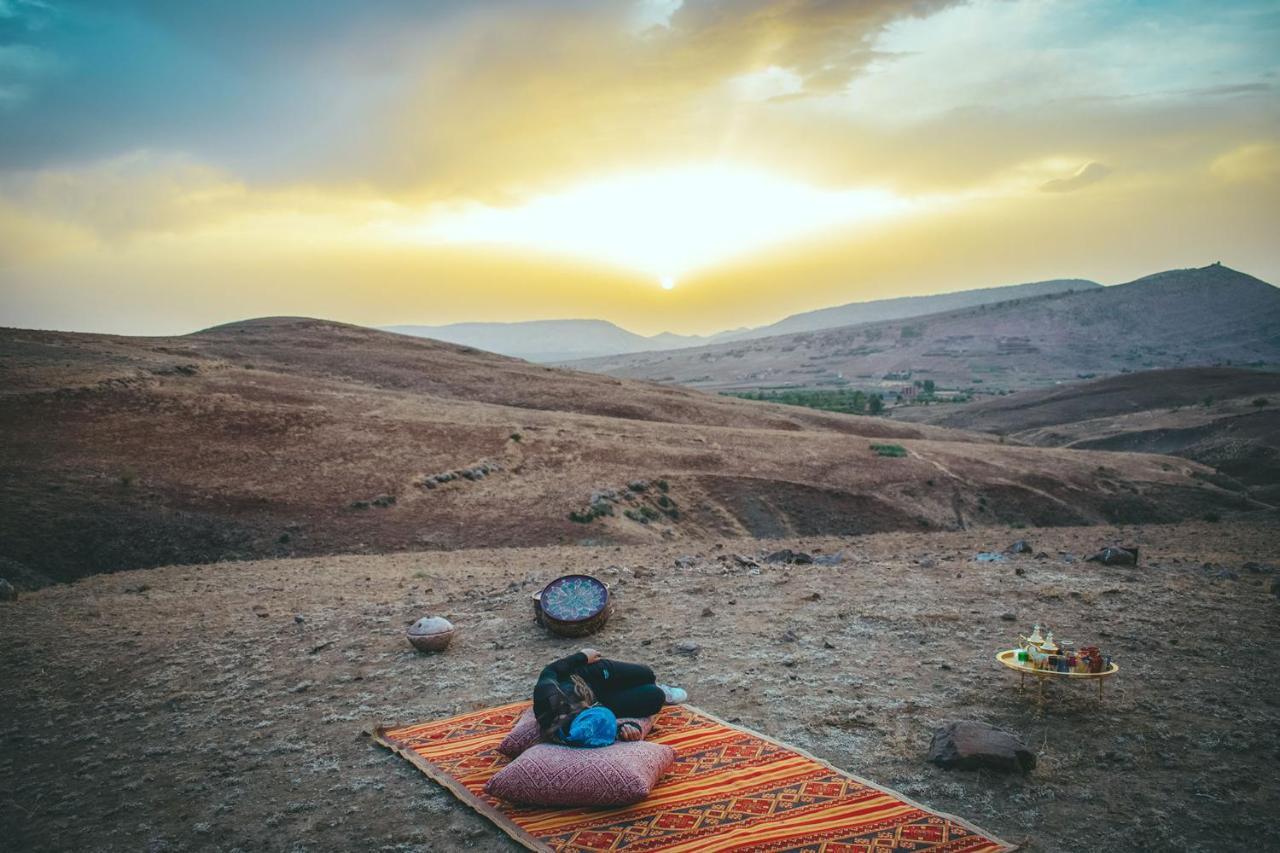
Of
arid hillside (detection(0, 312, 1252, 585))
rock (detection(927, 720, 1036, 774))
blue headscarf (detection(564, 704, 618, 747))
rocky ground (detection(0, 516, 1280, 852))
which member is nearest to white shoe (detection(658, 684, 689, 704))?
rocky ground (detection(0, 516, 1280, 852))

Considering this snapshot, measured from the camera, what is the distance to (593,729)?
7086mm

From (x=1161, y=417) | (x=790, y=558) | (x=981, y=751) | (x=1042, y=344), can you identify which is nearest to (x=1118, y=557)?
(x=790, y=558)

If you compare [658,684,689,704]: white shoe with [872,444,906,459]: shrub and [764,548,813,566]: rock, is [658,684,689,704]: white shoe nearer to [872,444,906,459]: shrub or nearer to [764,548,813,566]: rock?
[764,548,813,566]: rock

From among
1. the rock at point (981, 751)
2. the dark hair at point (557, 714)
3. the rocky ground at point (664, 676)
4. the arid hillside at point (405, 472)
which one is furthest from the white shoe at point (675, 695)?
the arid hillside at point (405, 472)

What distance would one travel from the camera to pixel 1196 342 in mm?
142125

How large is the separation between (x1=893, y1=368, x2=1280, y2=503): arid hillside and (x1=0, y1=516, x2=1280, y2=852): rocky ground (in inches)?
1246

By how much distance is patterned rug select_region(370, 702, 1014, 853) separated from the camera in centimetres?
589

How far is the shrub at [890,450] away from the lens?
3531cm

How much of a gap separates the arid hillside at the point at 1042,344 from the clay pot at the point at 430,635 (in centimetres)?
11099

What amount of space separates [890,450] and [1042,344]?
13713cm

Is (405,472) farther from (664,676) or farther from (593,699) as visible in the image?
(593,699)

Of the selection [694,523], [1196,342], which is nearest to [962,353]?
[1196,342]

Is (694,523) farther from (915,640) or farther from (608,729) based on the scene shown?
(608,729)

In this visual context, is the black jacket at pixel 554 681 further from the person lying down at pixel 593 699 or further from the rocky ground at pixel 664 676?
the rocky ground at pixel 664 676
